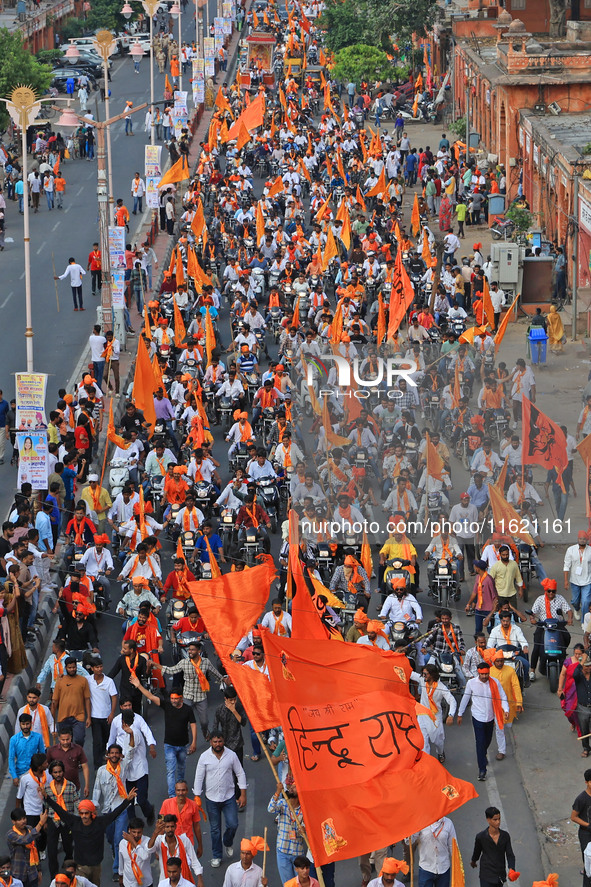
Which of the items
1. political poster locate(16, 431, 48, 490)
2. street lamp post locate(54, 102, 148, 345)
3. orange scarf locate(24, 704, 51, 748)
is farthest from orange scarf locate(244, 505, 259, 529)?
street lamp post locate(54, 102, 148, 345)

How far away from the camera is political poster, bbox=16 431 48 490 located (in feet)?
74.8

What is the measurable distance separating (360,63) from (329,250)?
28094 mm

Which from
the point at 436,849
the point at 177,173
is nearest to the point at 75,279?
the point at 177,173

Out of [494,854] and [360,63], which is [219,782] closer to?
[494,854]

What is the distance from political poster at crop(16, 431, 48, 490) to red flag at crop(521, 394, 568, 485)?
19.2 ft

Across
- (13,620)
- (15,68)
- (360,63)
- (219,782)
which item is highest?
(219,782)

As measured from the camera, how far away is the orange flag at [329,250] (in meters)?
36.4

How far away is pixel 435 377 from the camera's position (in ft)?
80.2

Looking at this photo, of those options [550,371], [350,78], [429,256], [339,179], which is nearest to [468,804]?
[550,371]

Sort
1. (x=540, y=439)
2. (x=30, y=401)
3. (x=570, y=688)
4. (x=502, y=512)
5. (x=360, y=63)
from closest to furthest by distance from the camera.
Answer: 1. (x=570, y=688)
2. (x=502, y=512)
3. (x=540, y=439)
4. (x=30, y=401)
5. (x=360, y=63)

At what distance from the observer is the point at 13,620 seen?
1956cm

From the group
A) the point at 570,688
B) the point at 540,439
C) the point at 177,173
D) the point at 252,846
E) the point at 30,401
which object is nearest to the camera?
the point at 252,846

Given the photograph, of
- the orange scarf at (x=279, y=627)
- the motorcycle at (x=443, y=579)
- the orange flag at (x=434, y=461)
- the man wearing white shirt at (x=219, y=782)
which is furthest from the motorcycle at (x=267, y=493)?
the man wearing white shirt at (x=219, y=782)

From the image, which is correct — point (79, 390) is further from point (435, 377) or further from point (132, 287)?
point (132, 287)
